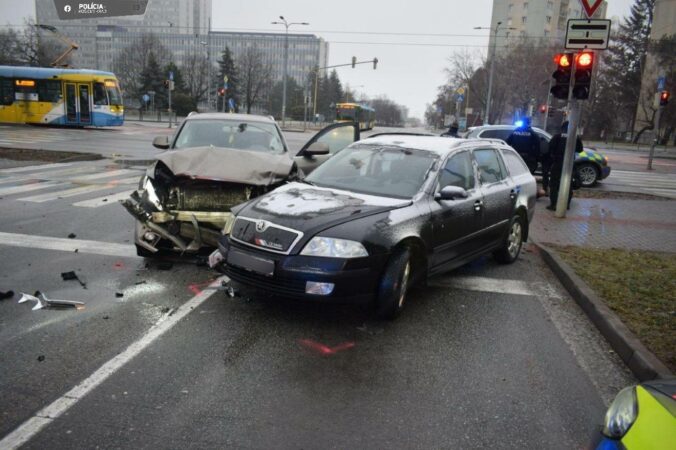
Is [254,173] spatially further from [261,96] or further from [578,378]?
[261,96]

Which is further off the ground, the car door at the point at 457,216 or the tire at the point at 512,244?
the car door at the point at 457,216

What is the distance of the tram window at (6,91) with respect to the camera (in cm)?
3269

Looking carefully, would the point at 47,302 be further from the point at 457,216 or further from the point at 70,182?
the point at 70,182

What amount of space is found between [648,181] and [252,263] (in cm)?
1977

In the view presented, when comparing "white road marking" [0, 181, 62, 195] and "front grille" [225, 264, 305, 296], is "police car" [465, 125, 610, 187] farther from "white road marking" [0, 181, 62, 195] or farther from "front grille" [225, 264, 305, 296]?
"front grille" [225, 264, 305, 296]

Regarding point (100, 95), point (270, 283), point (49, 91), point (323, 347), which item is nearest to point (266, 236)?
point (270, 283)

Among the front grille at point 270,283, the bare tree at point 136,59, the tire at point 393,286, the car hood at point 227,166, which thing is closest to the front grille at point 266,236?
the front grille at point 270,283

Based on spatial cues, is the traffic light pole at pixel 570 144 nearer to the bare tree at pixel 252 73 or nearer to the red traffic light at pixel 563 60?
the red traffic light at pixel 563 60

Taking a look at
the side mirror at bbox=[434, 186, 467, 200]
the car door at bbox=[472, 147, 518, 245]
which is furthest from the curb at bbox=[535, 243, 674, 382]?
the side mirror at bbox=[434, 186, 467, 200]

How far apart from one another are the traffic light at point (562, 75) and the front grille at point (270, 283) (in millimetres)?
7909

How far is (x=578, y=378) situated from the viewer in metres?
4.22

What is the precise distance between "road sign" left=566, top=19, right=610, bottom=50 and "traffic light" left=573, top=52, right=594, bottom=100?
0.18 metres

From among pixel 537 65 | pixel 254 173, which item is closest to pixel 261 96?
pixel 537 65

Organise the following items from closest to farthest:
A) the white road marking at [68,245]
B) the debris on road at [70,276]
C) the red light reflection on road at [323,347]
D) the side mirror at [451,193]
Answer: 1. the red light reflection on road at [323,347]
2. the side mirror at [451,193]
3. the debris on road at [70,276]
4. the white road marking at [68,245]
